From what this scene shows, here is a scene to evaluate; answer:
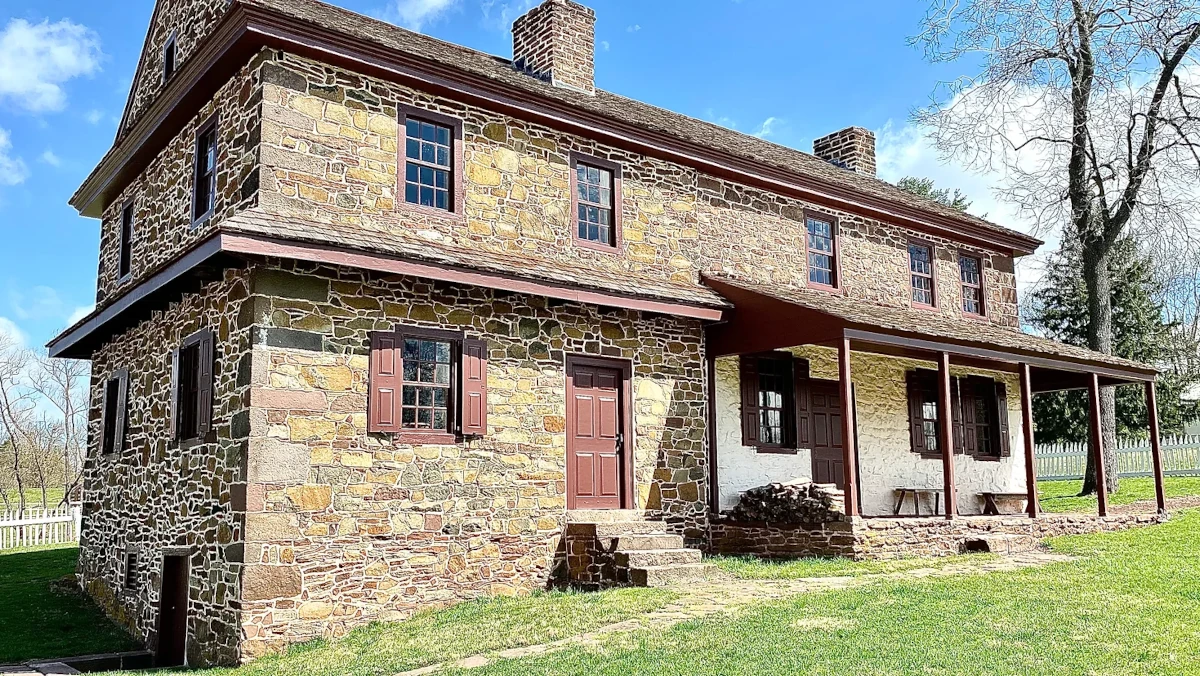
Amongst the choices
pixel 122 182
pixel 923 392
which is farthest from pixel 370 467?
pixel 923 392

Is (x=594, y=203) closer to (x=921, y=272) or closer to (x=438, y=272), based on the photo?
(x=438, y=272)

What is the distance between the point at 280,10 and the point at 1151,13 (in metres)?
18.0

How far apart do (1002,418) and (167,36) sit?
15866 mm

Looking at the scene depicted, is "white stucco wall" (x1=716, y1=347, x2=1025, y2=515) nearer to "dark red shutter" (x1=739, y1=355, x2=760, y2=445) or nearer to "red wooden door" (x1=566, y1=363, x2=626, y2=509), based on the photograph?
"dark red shutter" (x1=739, y1=355, x2=760, y2=445)

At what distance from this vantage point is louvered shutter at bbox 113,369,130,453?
44.9ft

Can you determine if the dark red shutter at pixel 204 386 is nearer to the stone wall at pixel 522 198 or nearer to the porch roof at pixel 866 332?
the stone wall at pixel 522 198

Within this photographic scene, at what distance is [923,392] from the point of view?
1700cm

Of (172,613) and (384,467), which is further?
(172,613)

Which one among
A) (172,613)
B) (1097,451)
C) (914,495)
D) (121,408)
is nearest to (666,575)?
(172,613)

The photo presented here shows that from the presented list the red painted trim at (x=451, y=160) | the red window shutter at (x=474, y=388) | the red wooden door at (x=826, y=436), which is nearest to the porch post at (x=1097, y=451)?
the red wooden door at (x=826, y=436)

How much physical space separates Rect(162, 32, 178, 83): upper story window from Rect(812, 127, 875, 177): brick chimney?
12.9m

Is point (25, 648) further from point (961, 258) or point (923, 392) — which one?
point (961, 258)

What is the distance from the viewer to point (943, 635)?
793cm

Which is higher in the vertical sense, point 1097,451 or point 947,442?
point 947,442
